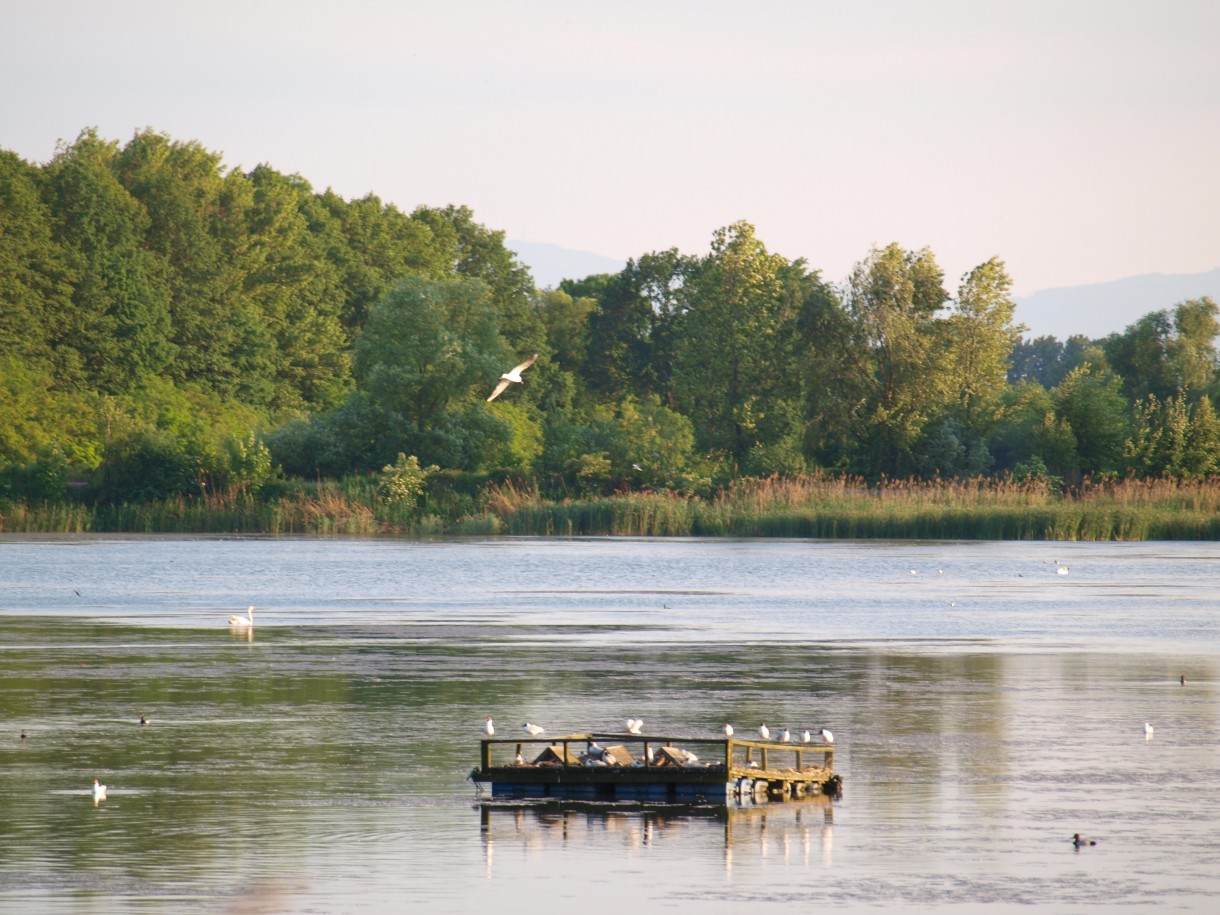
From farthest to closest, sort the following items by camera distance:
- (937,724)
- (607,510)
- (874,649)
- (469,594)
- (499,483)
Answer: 1. (499,483)
2. (607,510)
3. (469,594)
4. (874,649)
5. (937,724)

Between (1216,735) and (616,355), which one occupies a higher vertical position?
(616,355)

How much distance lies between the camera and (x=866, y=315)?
291 feet

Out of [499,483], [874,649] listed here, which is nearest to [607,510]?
[499,483]

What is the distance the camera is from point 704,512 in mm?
72000

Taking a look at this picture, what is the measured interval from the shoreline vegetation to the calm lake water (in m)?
22.6

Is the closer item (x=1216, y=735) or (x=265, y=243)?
(x=1216, y=735)

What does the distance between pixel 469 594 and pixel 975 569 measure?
638 inches

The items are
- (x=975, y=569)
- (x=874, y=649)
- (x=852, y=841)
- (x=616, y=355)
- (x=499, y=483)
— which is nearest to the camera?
(x=852, y=841)

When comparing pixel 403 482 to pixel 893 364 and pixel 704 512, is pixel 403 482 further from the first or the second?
pixel 893 364

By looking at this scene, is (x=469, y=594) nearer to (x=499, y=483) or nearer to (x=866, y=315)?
(x=499, y=483)

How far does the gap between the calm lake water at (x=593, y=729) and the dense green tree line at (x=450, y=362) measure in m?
39.4

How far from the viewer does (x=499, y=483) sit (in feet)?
274

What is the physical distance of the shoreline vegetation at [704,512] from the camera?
222 feet

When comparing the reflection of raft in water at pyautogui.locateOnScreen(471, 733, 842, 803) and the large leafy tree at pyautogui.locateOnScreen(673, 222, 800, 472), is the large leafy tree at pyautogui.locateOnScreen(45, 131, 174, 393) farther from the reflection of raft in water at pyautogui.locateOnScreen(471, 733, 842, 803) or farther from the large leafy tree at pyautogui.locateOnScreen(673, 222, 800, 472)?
the reflection of raft in water at pyautogui.locateOnScreen(471, 733, 842, 803)
